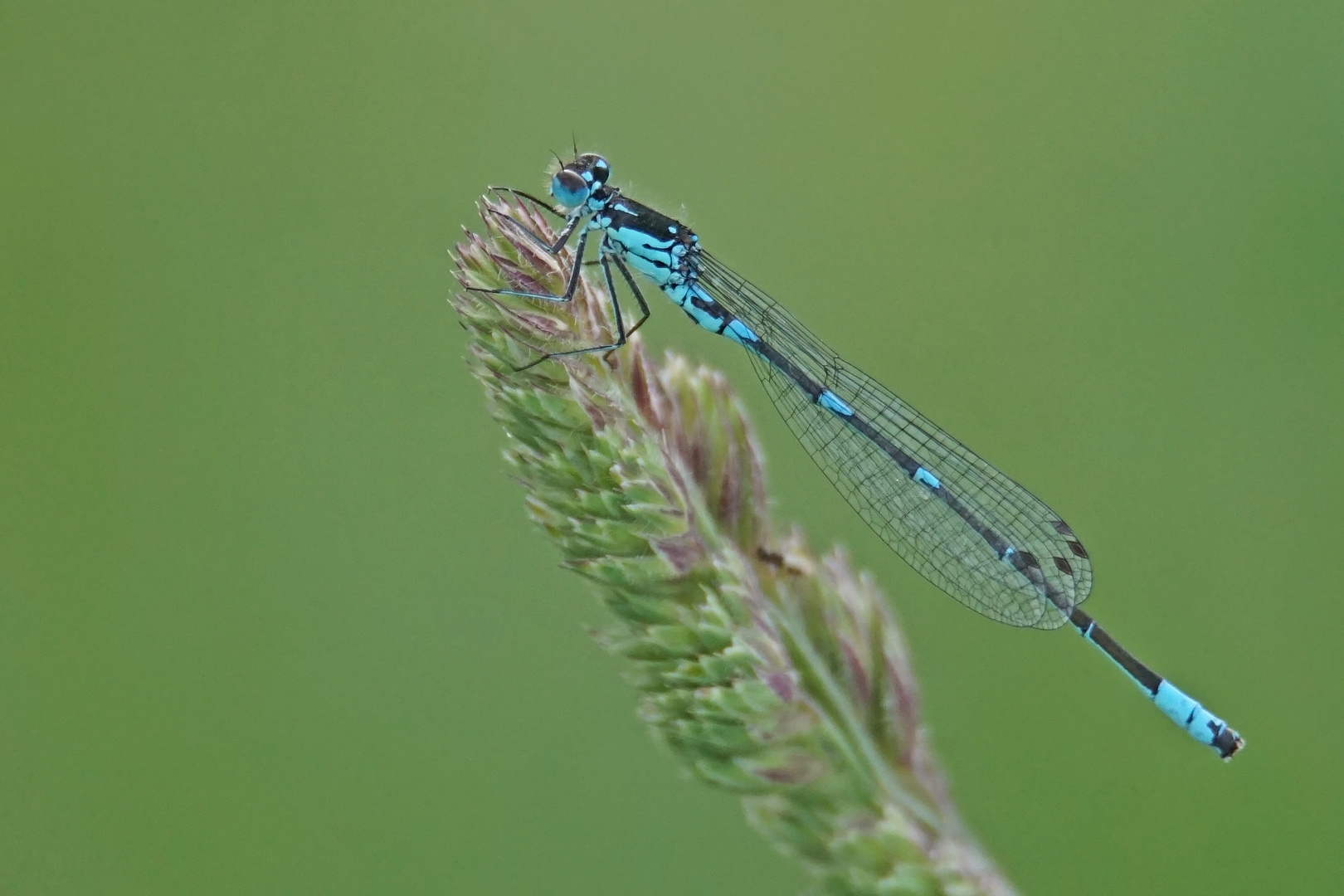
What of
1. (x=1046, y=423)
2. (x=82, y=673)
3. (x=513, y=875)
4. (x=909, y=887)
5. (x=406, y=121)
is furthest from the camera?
(x=406, y=121)

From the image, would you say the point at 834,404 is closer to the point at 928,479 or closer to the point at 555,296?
the point at 928,479

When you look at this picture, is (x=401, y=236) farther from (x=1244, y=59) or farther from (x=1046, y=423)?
(x=1244, y=59)

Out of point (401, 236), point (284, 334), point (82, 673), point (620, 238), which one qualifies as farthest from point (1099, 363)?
point (82, 673)

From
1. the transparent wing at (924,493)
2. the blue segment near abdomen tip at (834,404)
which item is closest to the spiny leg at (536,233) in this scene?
the transparent wing at (924,493)

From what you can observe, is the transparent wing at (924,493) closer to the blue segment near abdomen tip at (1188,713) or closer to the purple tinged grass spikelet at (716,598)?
the blue segment near abdomen tip at (1188,713)

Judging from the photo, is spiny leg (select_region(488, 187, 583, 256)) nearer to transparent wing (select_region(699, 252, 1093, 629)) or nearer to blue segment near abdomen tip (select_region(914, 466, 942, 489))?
transparent wing (select_region(699, 252, 1093, 629))

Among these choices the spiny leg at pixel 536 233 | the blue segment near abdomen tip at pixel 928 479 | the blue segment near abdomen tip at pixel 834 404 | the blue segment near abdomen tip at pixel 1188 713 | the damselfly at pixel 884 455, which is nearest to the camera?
the spiny leg at pixel 536 233
